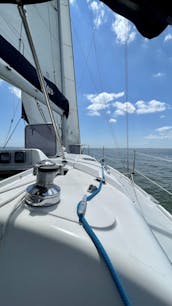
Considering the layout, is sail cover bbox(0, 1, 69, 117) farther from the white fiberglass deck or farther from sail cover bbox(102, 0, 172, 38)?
the white fiberglass deck

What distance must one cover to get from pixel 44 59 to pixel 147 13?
14.1 feet

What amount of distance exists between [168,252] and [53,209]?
0.74 meters

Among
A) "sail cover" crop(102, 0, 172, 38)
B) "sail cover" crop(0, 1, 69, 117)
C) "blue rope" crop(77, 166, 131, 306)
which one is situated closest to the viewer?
"blue rope" crop(77, 166, 131, 306)

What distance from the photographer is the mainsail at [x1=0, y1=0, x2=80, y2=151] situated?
1.90 m

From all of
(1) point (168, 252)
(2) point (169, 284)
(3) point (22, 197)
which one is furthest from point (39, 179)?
(1) point (168, 252)

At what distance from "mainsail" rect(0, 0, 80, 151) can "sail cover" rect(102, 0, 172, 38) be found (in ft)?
4.30

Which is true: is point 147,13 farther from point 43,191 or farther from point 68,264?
point 68,264

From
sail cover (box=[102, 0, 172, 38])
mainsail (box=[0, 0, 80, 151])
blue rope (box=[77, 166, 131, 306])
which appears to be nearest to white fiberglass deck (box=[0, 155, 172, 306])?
blue rope (box=[77, 166, 131, 306])

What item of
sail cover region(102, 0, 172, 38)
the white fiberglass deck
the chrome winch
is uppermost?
sail cover region(102, 0, 172, 38)

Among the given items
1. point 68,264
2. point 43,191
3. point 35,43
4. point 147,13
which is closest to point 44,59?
point 35,43

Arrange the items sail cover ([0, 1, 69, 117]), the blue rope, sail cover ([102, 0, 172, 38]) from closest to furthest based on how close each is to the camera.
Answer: the blue rope, sail cover ([102, 0, 172, 38]), sail cover ([0, 1, 69, 117])

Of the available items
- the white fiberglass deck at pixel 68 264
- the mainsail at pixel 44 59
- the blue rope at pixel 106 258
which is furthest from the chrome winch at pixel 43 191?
the mainsail at pixel 44 59

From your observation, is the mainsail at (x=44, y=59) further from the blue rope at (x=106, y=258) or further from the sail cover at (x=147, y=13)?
the blue rope at (x=106, y=258)

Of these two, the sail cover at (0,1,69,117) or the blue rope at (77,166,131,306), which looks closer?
the blue rope at (77,166,131,306)
